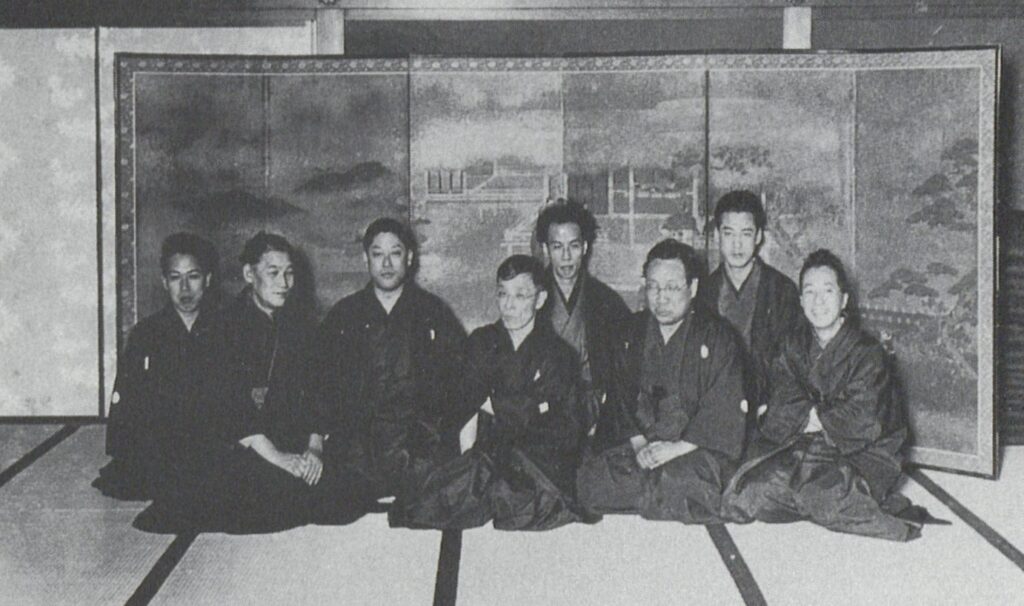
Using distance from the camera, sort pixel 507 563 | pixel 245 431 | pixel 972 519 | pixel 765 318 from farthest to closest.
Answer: pixel 765 318, pixel 245 431, pixel 972 519, pixel 507 563

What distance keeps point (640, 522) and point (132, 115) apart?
3.27 meters

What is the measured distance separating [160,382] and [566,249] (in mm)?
2031

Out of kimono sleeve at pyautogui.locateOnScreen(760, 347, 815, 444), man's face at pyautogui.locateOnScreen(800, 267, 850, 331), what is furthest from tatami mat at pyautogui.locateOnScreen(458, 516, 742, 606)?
man's face at pyautogui.locateOnScreen(800, 267, 850, 331)

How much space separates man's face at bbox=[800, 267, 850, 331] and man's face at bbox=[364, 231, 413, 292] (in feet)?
6.08

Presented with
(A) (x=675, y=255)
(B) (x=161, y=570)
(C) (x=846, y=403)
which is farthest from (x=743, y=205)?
(B) (x=161, y=570)

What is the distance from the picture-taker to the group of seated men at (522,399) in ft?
15.2

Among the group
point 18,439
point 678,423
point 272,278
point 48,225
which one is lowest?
point 18,439

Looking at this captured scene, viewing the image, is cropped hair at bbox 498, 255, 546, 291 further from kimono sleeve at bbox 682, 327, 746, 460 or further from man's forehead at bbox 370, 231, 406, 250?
kimono sleeve at bbox 682, 327, 746, 460

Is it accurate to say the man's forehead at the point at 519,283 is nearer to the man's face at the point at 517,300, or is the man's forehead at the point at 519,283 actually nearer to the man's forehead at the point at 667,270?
the man's face at the point at 517,300

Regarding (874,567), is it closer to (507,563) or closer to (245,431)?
(507,563)

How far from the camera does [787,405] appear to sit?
194 inches

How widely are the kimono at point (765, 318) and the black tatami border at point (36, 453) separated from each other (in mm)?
3358

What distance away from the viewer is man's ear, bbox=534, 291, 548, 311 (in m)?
5.14

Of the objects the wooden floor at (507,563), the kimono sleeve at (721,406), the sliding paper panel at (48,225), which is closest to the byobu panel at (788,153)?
the kimono sleeve at (721,406)
